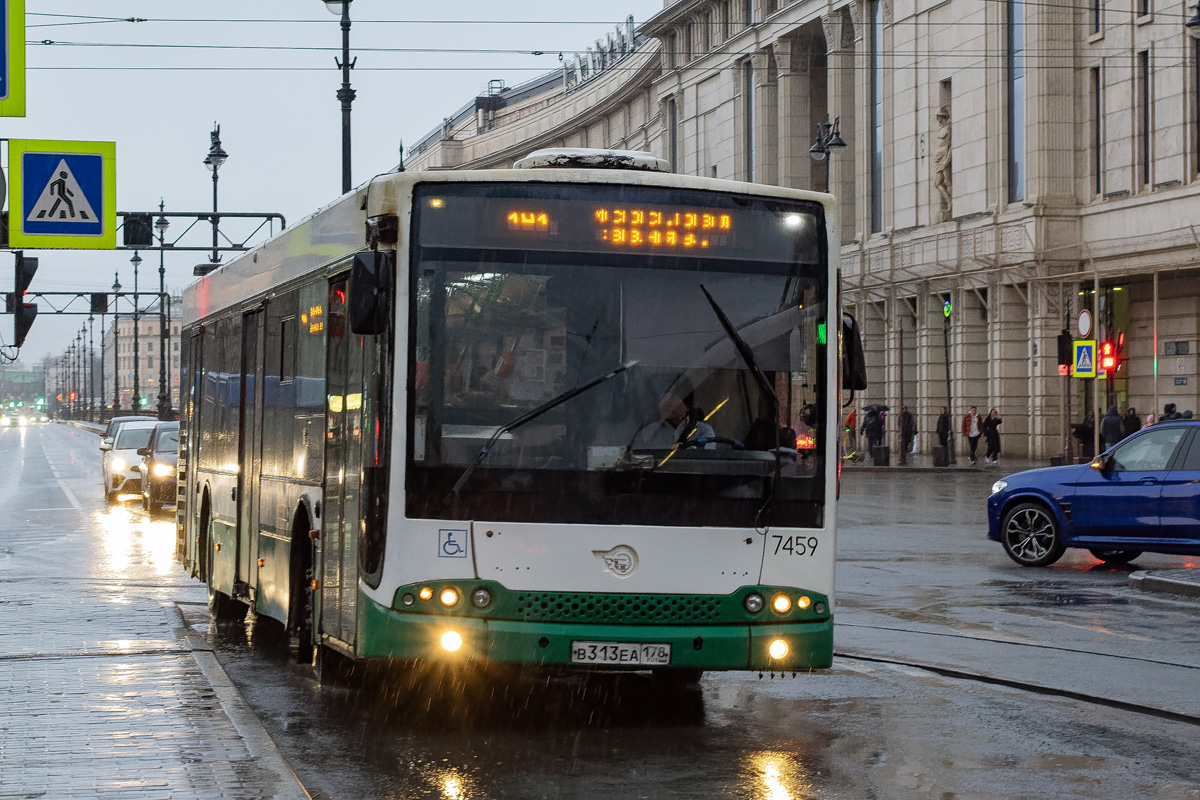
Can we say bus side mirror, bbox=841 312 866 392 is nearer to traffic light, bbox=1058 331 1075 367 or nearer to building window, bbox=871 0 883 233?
traffic light, bbox=1058 331 1075 367

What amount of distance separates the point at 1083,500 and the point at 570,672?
28.1 feet

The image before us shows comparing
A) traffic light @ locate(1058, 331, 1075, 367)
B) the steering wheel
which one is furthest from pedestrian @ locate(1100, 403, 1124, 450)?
the steering wheel

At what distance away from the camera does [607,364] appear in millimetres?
8078

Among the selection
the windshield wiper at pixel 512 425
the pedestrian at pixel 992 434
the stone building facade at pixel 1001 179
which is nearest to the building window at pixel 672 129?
the stone building facade at pixel 1001 179

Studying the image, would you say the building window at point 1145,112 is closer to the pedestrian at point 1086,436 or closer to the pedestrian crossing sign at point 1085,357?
the pedestrian crossing sign at point 1085,357

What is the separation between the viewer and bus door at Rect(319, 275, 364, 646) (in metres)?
8.62

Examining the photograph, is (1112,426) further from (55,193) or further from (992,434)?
(55,193)

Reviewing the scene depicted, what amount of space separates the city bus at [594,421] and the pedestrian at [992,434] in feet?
120

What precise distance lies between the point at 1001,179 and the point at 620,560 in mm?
39980

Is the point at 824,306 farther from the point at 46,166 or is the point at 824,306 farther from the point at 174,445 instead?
the point at 174,445

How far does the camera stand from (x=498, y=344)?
26.5ft

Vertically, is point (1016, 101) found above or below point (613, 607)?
above

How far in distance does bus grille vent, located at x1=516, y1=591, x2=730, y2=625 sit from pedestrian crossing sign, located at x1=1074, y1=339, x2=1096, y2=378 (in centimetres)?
3096

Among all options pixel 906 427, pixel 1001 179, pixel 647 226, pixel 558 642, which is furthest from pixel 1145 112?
pixel 558 642
